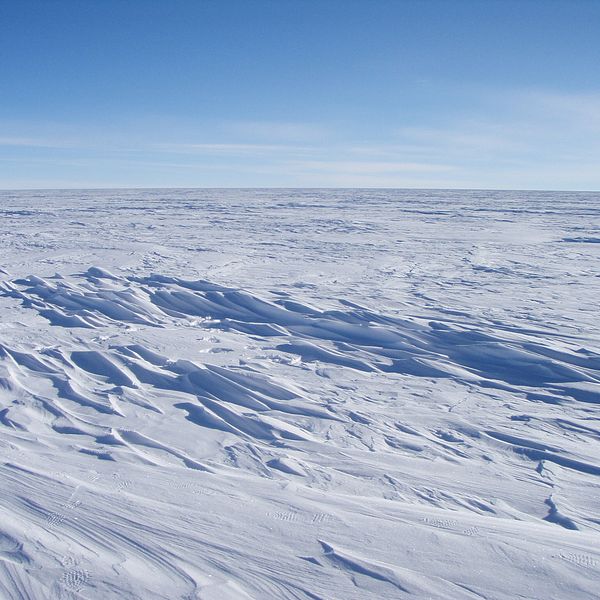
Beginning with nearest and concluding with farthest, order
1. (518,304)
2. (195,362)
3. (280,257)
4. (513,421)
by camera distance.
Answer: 1. (513,421)
2. (195,362)
3. (518,304)
4. (280,257)

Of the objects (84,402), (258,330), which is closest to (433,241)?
(258,330)

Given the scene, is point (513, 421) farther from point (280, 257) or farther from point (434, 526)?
point (280, 257)

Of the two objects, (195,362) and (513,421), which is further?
(195,362)

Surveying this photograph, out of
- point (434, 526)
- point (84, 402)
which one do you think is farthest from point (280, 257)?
point (434, 526)

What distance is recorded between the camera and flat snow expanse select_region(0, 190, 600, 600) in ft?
7.20

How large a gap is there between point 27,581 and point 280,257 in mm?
8965

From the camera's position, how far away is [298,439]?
132 inches

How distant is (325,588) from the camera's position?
2.10 meters

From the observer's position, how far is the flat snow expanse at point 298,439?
219 cm

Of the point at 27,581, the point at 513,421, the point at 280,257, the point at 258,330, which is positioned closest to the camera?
the point at 27,581

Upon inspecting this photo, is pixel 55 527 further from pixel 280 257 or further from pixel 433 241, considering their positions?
pixel 433 241

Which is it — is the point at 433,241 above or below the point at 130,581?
above

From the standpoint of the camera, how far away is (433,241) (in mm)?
13688

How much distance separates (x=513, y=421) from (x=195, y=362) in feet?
8.42
